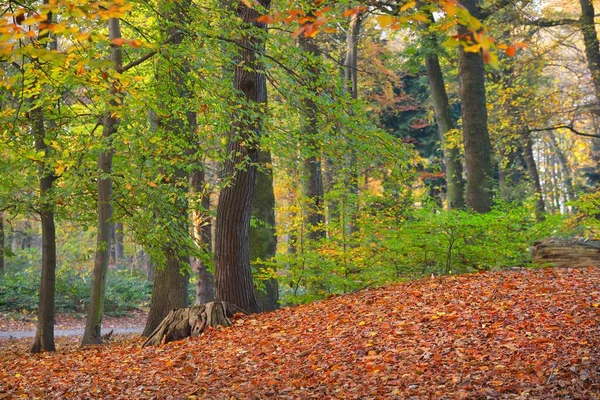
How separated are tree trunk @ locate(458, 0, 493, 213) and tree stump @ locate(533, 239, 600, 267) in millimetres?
2518

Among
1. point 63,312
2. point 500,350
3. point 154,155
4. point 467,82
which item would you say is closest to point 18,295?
point 63,312

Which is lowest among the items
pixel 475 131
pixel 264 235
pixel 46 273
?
pixel 46 273

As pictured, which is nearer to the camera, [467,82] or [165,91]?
[165,91]

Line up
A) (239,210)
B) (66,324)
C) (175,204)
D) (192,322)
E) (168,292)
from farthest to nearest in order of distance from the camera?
(66,324) < (168,292) < (175,204) < (239,210) < (192,322)

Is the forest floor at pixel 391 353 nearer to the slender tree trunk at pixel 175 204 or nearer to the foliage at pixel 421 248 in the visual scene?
the foliage at pixel 421 248

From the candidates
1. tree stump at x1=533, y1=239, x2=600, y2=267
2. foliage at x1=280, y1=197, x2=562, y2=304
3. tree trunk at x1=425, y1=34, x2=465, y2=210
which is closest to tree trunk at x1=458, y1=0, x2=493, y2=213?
foliage at x1=280, y1=197, x2=562, y2=304

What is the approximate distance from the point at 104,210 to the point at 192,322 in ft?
8.85

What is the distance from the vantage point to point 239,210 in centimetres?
894

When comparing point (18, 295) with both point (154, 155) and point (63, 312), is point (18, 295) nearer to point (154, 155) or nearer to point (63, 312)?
point (63, 312)

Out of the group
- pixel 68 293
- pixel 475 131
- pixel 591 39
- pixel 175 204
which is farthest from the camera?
pixel 68 293

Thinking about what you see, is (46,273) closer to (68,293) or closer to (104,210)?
(104,210)

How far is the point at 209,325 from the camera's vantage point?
845cm

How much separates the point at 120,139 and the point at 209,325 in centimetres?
287

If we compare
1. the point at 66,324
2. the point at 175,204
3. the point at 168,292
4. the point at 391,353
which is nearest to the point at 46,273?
the point at 168,292
